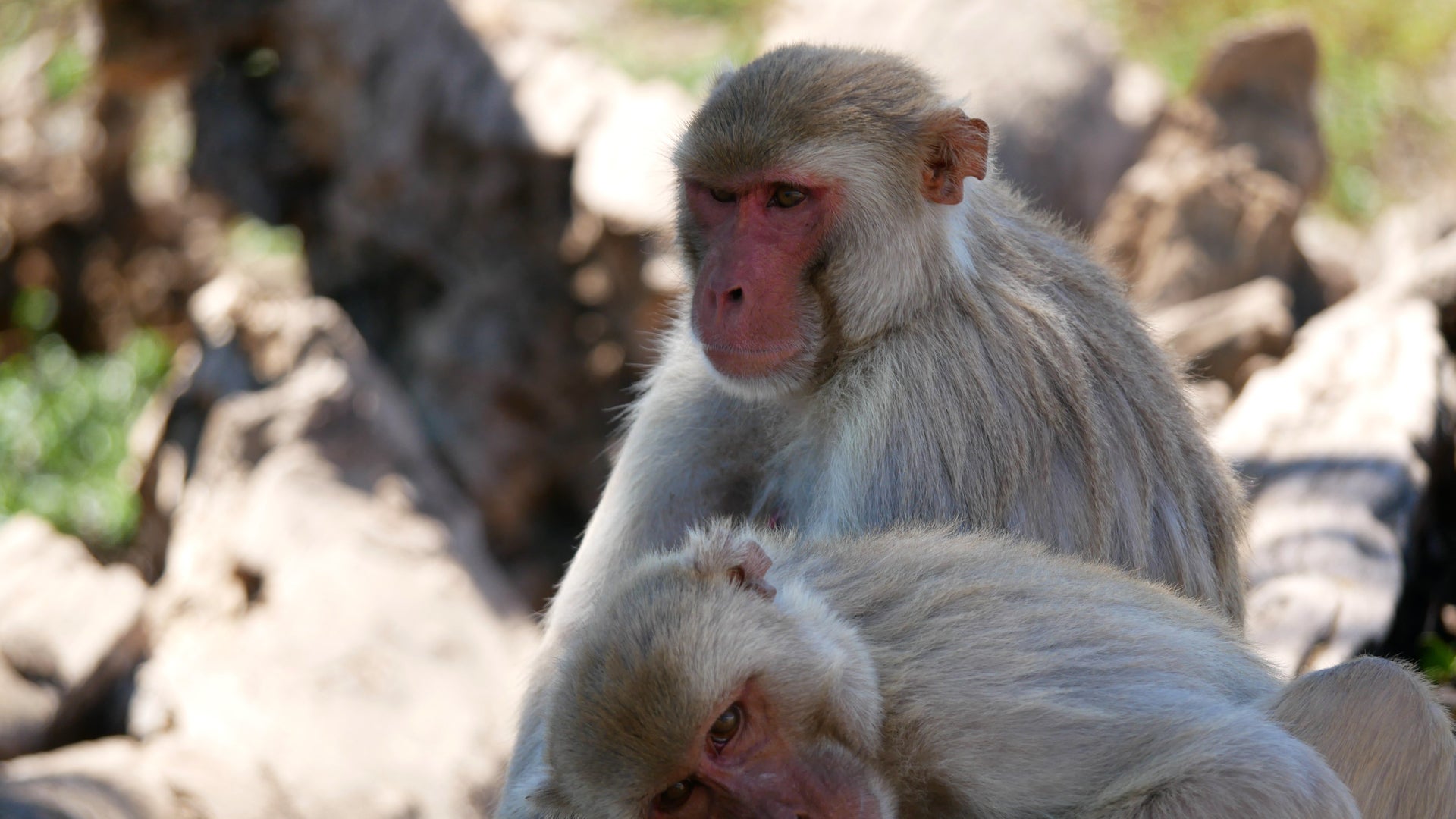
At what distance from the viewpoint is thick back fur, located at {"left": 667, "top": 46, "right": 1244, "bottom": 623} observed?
130 inches

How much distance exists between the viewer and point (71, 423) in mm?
9430

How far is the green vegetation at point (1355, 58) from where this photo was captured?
35.8 ft

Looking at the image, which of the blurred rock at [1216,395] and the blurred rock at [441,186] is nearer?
the blurred rock at [1216,395]

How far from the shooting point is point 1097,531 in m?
3.41

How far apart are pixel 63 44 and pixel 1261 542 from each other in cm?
1047

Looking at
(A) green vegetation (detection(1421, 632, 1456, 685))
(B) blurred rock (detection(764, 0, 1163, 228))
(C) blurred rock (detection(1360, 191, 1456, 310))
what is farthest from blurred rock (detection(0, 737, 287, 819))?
(B) blurred rock (detection(764, 0, 1163, 228))

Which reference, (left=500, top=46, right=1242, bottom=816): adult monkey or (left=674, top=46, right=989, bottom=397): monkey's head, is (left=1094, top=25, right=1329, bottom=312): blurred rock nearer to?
(left=500, top=46, right=1242, bottom=816): adult monkey

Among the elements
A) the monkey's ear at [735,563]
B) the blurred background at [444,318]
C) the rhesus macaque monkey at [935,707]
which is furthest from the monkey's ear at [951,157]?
the monkey's ear at [735,563]

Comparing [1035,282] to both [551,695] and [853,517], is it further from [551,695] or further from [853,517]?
[551,695]

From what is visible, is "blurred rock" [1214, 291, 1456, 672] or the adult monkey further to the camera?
"blurred rock" [1214, 291, 1456, 672]

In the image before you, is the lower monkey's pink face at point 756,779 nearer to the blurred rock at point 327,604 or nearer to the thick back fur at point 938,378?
the thick back fur at point 938,378

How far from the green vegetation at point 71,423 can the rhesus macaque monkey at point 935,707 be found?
7.02 meters

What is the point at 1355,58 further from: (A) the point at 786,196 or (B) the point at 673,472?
A: (B) the point at 673,472

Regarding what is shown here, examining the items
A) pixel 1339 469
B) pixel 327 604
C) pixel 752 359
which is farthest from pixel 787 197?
pixel 327 604
